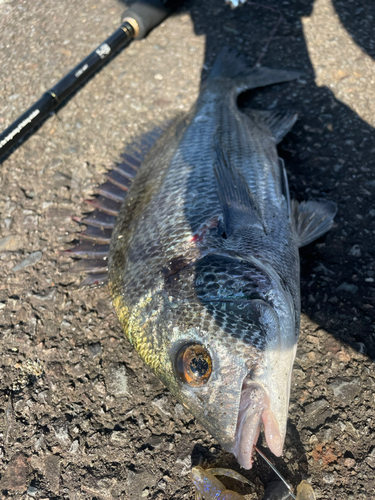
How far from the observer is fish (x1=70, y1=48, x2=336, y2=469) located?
5.81 feet

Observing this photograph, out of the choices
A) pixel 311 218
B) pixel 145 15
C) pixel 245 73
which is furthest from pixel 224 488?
pixel 145 15

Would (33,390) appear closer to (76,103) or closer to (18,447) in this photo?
(18,447)

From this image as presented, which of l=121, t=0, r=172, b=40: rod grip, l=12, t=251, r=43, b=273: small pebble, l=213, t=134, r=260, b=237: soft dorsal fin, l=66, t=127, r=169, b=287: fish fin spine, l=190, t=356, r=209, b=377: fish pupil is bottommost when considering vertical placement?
l=190, t=356, r=209, b=377: fish pupil

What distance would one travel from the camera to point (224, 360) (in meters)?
1.76

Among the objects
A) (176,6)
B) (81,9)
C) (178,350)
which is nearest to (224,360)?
(178,350)

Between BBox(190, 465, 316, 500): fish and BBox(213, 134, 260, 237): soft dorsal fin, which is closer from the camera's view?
BBox(190, 465, 316, 500): fish

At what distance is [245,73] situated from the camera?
3914 mm

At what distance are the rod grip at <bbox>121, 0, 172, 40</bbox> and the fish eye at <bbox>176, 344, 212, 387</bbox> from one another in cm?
415

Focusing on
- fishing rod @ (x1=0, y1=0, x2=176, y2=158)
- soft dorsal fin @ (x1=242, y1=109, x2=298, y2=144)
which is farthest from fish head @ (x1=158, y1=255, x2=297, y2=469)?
fishing rod @ (x1=0, y1=0, x2=176, y2=158)

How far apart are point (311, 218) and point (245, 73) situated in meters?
2.09

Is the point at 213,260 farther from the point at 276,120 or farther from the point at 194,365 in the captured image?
the point at 276,120

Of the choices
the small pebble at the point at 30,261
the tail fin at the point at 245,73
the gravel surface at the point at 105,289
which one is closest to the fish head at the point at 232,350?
the gravel surface at the point at 105,289

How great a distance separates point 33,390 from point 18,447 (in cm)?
37

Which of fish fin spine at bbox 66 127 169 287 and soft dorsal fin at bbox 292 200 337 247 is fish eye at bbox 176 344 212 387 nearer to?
fish fin spine at bbox 66 127 169 287
